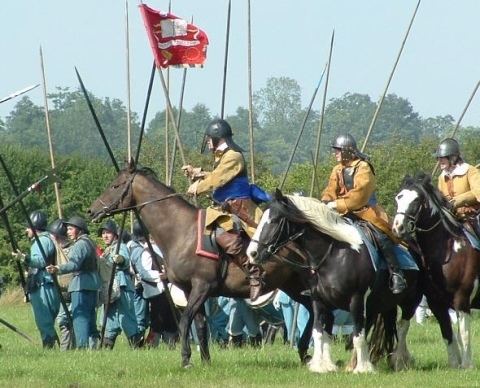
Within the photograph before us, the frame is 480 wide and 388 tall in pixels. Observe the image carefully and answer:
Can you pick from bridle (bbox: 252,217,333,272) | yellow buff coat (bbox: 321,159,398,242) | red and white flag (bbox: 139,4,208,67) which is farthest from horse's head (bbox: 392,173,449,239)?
red and white flag (bbox: 139,4,208,67)

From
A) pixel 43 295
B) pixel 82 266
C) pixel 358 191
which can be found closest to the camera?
pixel 358 191

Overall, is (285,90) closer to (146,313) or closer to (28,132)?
(28,132)

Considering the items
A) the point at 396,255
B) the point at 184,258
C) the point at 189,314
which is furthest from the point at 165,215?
the point at 396,255

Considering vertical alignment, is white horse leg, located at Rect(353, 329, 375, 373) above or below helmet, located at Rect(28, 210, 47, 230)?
below

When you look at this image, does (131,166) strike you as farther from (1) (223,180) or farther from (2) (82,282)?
(2) (82,282)

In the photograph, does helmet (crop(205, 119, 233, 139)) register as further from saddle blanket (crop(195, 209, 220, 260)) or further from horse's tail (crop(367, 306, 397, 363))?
horse's tail (crop(367, 306, 397, 363))

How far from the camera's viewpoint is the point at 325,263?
1476 cm

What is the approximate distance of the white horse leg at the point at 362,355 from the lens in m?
14.6

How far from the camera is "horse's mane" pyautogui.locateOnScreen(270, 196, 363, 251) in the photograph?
14.7 m

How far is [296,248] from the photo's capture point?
1497 cm

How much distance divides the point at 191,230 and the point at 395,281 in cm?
248

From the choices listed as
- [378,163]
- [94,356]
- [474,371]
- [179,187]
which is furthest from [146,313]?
[378,163]

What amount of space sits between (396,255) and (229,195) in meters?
2.10

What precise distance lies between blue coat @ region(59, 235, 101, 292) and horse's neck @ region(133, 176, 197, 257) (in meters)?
3.01
